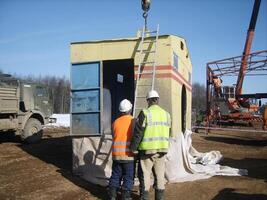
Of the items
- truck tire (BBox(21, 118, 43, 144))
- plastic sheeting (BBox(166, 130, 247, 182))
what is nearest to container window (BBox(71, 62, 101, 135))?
plastic sheeting (BBox(166, 130, 247, 182))

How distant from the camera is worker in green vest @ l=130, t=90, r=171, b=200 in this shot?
646cm

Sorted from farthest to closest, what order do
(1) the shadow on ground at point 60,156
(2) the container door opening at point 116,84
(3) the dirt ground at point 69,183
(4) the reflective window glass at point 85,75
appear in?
(2) the container door opening at point 116,84
(4) the reflective window glass at point 85,75
(1) the shadow on ground at point 60,156
(3) the dirt ground at point 69,183

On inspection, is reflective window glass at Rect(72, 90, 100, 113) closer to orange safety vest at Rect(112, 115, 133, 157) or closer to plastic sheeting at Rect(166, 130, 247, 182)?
plastic sheeting at Rect(166, 130, 247, 182)

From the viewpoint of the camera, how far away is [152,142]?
6492 mm

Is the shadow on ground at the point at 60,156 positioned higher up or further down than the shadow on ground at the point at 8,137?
further down

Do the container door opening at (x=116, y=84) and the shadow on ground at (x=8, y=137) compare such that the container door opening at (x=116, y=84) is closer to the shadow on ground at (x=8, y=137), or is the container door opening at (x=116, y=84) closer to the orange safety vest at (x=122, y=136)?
the orange safety vest at (x=122, y=136)

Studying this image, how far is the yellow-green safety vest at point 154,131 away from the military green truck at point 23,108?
9747mm

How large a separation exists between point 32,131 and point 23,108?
1111 millimetres

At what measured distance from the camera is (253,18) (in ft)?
74.8

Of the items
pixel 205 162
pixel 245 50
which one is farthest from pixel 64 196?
pixel 245 50

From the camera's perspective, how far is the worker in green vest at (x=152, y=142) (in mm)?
6465

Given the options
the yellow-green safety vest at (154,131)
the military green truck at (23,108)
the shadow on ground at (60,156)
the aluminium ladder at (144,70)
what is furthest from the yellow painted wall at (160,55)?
the military green truck at (23,108)

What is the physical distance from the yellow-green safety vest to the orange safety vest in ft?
0.86

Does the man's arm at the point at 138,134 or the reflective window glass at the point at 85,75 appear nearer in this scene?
the man's arm at the point at 138,134
